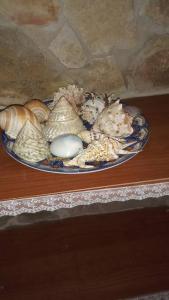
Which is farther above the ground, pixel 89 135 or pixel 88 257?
pixel 89 135

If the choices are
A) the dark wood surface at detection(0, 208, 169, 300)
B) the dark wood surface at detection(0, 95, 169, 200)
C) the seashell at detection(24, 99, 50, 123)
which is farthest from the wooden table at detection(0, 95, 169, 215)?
the dark wood surface at detection(0, 208, 169, 300)

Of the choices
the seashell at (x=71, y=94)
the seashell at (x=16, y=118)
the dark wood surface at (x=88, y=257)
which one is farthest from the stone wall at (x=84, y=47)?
the dark wood surface at (x=88, y=257)

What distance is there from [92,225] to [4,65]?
543 millimetres

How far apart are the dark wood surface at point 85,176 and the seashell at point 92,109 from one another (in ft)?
0.47

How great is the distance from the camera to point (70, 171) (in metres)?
0.68

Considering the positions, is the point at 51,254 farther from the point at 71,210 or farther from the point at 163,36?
the point at 163,36

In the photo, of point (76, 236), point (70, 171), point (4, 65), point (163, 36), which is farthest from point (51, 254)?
point (163, 36)

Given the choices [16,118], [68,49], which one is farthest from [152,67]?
[16,118]

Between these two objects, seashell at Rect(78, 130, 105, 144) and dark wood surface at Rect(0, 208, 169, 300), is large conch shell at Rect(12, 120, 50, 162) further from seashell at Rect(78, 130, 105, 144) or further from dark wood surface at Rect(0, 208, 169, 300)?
dark wood surface at Rect(0, 208, 169, 300)

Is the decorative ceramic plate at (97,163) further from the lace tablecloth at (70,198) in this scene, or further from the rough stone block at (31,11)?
the rough stone block at (31,11)

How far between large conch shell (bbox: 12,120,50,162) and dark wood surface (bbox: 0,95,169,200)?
0.11ft

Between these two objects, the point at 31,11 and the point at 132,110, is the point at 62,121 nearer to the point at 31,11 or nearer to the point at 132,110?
the point at 132,110

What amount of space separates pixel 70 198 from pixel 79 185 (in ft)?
0.10

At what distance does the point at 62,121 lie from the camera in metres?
0.74
